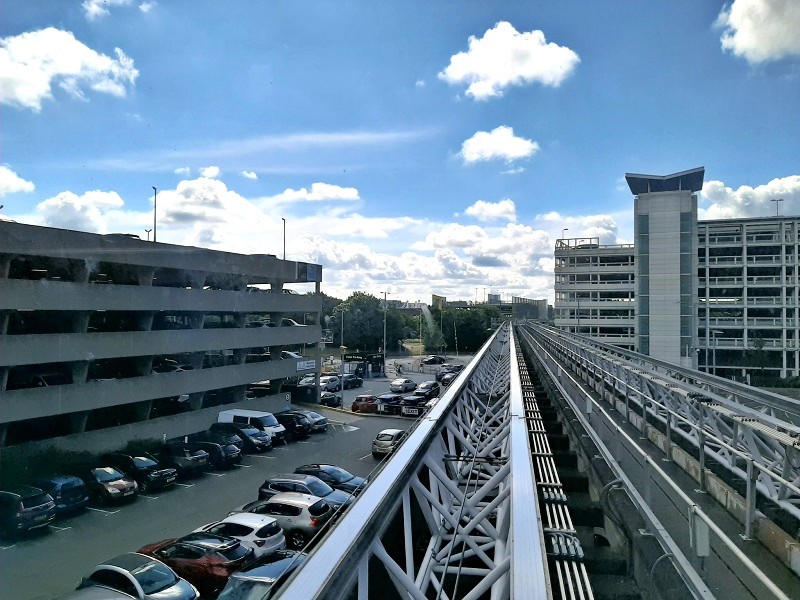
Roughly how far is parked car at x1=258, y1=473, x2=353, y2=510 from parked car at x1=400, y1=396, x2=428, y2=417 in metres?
8.78

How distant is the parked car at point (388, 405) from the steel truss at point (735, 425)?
39.0ft

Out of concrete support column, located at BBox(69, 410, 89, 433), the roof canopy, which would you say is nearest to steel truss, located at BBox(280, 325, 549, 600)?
concrete support column, located at BBox(69, 410, 89, 433)

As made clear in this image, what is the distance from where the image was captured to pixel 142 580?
5.08 m

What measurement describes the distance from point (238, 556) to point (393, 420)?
11701 mm

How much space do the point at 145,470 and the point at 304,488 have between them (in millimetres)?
3958

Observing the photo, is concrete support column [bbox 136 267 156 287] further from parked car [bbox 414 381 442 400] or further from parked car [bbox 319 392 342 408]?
parked car [bbox 414 381 442 400]

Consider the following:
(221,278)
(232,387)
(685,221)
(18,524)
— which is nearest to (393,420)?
(232,387)

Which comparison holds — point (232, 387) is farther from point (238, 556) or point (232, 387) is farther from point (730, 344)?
point (730, 344)

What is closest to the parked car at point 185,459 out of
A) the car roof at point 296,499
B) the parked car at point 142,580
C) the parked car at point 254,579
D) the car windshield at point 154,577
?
the car roof at point 296,499

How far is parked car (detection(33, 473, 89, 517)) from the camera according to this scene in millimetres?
8469

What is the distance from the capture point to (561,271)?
110 ft

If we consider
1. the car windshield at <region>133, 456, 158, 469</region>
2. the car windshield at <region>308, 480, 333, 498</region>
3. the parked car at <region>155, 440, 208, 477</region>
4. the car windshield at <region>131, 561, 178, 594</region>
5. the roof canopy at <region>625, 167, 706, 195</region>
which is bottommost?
the parked car at <region>155, 440, 208, 477</region>

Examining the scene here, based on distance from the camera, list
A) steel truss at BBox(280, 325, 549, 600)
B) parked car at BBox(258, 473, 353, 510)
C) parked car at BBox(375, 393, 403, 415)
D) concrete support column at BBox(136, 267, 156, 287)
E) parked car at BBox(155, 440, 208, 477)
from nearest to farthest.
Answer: steel truss at BBox(280, 325, 549, 600) < parked car at BBox(258, 473, 353, 510) < parked car at BBox(155, 440, 208, 477) < concrete support column at BBox(136, 267, 156, 287) < parked car at BBox(375, 393, 403, 415)

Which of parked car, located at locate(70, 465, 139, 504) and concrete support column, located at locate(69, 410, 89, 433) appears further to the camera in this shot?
concrete support column, located at locate(69, 410, 89, 433)
